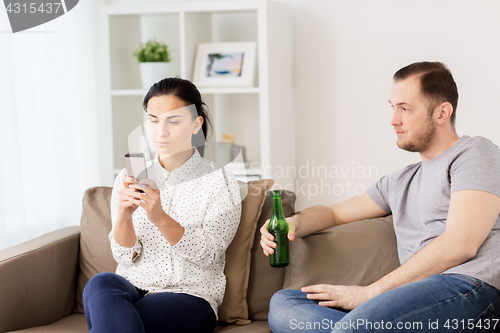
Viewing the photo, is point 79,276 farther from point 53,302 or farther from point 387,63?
point 387,63

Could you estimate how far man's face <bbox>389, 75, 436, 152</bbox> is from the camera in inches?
59.9

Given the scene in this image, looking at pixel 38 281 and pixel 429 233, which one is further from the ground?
pixel 429 233

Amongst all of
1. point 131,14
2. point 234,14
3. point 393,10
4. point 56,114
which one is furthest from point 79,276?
point 393,10

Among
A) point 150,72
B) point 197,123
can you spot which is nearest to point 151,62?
point 150,72

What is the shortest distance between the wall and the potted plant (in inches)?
22.3

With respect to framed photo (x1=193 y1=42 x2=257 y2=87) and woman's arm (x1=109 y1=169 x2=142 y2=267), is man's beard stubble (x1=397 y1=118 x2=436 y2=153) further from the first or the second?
framed photo (x1=193 y1=42 x2=257 y2=87)

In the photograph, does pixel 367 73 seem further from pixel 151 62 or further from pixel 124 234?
pixel 124 234

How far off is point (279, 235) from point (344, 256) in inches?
8.9

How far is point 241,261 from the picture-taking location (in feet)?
5.52

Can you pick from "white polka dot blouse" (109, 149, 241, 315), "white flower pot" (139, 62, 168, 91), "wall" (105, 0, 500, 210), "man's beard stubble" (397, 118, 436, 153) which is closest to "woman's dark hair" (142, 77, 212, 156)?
"white polka dot blouse" (109, 149, 241, 315)

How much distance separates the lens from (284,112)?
108 inches

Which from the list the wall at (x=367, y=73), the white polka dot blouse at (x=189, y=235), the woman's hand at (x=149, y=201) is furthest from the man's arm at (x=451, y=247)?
the wall at (x=367, y=73)

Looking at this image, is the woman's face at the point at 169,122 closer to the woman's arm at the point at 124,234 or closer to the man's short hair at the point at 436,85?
the woman's arm at the point at 124,234

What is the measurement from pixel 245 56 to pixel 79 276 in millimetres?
1513
